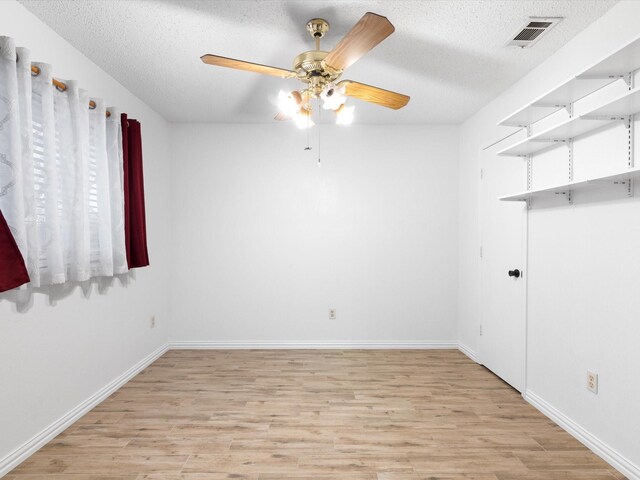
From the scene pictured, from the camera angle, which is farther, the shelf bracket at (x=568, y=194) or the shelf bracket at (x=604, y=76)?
the shelf bracket at (x=568, y=194)

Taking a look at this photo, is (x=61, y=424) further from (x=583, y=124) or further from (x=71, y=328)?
(x=583, y=124)

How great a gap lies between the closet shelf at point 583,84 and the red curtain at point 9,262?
2.91 meters

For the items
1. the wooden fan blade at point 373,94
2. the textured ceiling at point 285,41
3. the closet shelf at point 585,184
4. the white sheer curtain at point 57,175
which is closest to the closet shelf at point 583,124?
the closet shelf at point 585,184

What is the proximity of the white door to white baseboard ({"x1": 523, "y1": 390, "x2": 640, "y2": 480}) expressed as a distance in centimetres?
23

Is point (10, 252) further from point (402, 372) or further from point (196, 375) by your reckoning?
point (402, 372)

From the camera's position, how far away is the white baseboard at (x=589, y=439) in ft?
6.22

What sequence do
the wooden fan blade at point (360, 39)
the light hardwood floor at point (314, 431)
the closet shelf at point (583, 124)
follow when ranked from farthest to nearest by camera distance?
the light hardwood floor at point (314, 431)
the closet shelf at point (583, 124)
the wooden fan blade at point (360, 39)

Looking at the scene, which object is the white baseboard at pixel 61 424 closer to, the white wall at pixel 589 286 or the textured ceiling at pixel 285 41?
the textured ceiling at pixel 285 41

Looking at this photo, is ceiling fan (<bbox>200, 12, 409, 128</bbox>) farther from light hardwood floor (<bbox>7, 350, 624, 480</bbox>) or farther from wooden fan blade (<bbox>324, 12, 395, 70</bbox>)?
light hardwood floor (<bbox>7, 350, 624, 480</bbox>)

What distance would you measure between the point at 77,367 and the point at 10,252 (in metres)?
1.06

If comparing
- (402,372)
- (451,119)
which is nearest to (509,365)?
(402,372)

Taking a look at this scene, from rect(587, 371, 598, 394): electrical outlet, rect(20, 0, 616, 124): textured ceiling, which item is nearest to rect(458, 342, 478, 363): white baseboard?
rect(587, 371, 598, 394): electrical outlet

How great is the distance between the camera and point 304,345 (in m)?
Result: 4.07

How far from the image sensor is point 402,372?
3357mm
